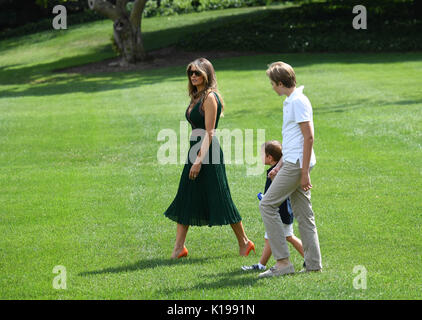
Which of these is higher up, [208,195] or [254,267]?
[208,195]

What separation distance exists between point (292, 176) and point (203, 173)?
4.60 ft

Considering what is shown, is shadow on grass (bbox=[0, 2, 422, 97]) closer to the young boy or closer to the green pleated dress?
the green pleated dress

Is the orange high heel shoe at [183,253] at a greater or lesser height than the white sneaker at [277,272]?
lesser

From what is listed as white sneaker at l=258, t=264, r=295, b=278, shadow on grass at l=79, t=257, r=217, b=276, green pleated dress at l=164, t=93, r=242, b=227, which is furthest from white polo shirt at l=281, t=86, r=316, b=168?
shadow on grass at l=79, t=257, r=217, b=276

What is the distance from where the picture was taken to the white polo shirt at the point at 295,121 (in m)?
5.68

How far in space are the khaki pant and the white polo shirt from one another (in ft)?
0.29

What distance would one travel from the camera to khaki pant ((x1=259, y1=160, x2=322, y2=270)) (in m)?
5.83

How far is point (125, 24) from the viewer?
91.9 feet

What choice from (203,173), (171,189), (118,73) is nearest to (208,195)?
(203,173)

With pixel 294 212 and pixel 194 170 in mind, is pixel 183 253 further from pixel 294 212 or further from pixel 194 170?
pixel 294 212

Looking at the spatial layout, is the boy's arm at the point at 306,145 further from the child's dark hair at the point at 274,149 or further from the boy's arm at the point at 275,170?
the child's dark hair at the point at 274,149

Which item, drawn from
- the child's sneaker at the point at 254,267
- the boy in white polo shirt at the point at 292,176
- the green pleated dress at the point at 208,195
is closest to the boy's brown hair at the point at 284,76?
the boy in white polo shirt at the point at 292,176

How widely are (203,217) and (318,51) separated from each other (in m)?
23.2

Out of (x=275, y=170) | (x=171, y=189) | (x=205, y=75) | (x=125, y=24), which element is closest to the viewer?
(x=275, y=170)
